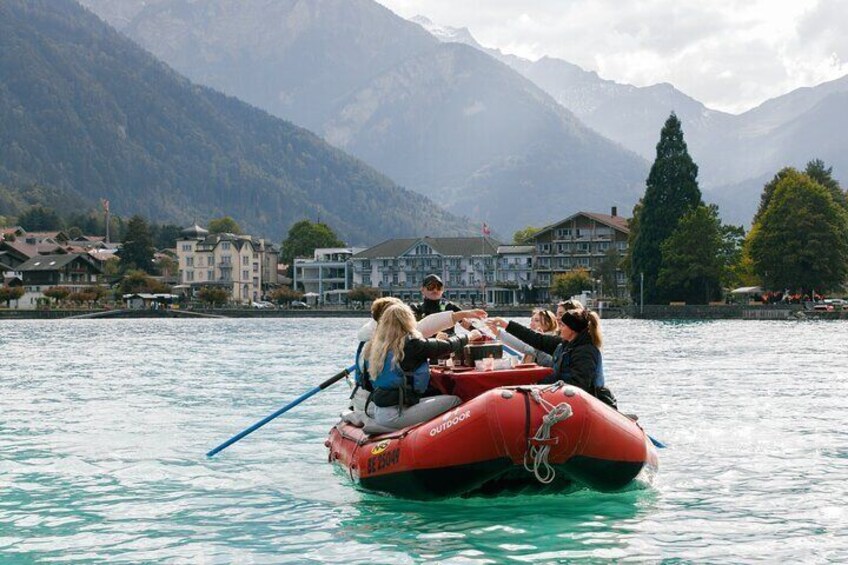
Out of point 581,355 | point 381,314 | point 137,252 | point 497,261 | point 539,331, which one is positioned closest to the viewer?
point 581,355

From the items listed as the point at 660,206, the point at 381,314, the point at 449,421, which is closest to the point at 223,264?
the point at 660,206

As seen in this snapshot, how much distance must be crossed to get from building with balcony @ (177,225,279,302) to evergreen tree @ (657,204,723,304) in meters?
88.3

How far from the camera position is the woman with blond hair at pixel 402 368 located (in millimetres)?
13570

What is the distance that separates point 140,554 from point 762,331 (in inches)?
2761

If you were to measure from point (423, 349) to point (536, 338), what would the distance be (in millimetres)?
2215

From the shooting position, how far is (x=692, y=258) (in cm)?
11269

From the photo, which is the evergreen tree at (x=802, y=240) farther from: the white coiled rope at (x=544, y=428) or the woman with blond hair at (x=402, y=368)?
the white coiled rope at (x=544, y=428)

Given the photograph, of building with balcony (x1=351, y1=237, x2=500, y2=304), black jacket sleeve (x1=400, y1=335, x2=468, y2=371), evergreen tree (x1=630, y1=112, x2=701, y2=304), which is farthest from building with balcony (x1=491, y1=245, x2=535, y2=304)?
black jacket sleeve (x1=400, y1=335, x2=468, y2=371)

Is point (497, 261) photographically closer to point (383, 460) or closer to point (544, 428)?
point (383, 460)

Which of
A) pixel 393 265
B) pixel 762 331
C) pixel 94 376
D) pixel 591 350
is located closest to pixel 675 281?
pixel 762 331

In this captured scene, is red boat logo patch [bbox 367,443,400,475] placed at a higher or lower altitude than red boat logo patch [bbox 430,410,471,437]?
lower

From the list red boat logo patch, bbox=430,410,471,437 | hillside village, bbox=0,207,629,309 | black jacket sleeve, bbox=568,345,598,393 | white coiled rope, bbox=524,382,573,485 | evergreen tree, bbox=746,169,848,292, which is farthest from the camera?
hillside village, bbox=0,207,629,309

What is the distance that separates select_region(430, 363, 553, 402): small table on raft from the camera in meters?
13.9

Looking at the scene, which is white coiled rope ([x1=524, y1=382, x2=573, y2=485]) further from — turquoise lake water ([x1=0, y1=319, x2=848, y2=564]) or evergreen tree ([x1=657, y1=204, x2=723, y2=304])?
evergreen tree ([x1=657, y1=204, x2=723, y2=304])
